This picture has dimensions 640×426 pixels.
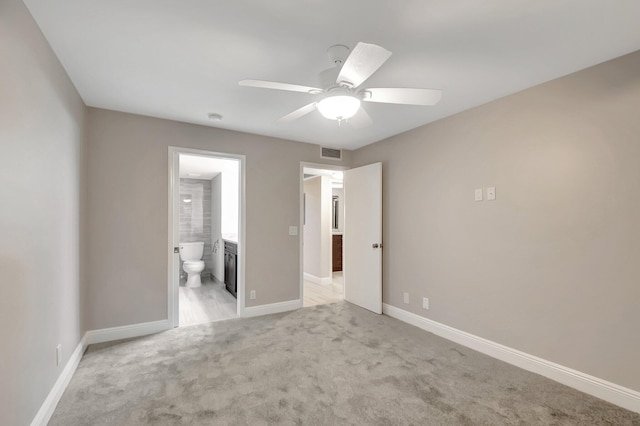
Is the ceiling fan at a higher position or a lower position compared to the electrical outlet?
higher

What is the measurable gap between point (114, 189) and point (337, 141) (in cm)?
278

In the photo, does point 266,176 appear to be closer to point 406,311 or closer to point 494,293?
point 406,311

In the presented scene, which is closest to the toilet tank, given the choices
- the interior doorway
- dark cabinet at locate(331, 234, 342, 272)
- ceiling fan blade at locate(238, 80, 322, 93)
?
the interior doorway

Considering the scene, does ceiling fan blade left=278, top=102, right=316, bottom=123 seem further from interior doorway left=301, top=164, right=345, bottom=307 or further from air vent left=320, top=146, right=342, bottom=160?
interior doorway left=301, top=164, right=345, bottom=307

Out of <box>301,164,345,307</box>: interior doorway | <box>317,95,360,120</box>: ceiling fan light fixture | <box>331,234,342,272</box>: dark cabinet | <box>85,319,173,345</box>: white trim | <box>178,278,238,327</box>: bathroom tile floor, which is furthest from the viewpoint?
<box>331,234,342,272</box>: dark cabinet

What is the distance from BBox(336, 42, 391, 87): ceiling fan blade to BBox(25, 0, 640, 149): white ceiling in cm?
32

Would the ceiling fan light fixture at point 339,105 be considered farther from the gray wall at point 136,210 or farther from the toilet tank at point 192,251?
the toilet tank at point 192,251

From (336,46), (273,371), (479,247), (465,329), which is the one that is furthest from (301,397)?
(336,46)

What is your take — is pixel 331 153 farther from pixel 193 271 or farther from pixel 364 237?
pixel 193 271

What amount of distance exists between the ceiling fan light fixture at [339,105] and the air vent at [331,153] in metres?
2.54

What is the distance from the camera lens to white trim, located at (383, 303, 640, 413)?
2008 mm

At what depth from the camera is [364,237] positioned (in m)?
4.26

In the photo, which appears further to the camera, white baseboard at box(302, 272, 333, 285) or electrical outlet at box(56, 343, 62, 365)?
white baseboard at box(302, 272, 333, 285)

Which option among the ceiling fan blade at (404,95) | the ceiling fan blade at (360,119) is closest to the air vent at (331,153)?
the ceiling fan blade at (360,119)
